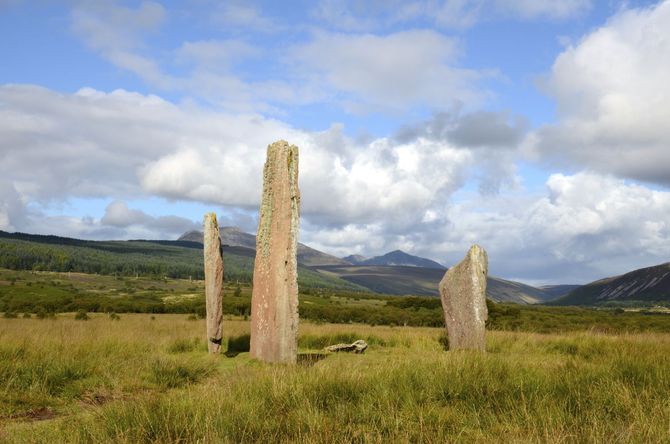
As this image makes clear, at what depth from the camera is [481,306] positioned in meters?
13.9

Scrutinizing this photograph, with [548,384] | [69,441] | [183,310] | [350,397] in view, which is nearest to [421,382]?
[350,397]

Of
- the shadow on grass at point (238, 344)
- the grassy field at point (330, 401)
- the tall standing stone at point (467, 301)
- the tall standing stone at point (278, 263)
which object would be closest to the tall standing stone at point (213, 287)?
the shadow on grass at point (238, 344)

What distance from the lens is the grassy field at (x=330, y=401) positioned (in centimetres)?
498

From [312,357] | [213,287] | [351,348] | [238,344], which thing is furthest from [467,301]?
Answer: [213,287]

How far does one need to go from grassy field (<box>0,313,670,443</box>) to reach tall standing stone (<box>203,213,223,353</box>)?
2.52 m

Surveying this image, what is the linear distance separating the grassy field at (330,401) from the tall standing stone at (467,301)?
4.21m

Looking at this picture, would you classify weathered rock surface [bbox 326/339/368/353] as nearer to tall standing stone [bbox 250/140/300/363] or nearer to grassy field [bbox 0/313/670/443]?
tall standing stone [bbox 250/140/300/363]

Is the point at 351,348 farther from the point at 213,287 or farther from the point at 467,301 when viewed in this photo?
the point at 213,287

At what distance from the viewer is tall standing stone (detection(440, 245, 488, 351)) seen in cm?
1368

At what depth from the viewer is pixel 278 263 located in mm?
11406

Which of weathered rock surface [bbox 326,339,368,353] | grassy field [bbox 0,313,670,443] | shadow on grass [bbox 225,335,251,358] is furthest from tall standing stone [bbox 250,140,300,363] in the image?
weathered rock surface [bbox 326,339,368,353]

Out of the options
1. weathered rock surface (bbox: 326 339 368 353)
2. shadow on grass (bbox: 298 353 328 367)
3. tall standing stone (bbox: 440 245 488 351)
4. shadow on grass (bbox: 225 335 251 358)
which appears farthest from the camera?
shadow on grass (bbox: 225 335 251 358)

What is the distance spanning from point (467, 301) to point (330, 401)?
333 inches

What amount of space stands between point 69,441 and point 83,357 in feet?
19.9
